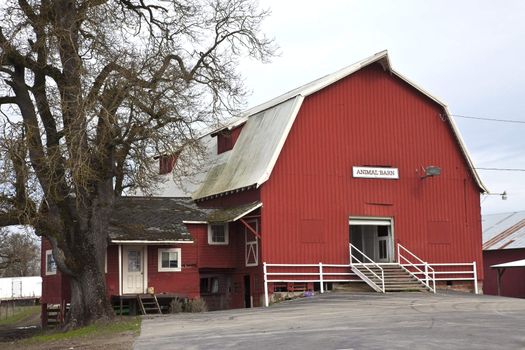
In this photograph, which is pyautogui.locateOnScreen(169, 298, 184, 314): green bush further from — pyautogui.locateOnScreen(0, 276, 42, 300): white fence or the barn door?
pyautogui.locateOnScreen(0, 276, 42, 300): white fence

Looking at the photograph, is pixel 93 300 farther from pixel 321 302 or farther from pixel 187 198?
pixel 187 198

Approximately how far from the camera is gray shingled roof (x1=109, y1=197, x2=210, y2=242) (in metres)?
28.5

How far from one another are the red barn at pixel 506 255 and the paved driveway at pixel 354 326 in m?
18.8

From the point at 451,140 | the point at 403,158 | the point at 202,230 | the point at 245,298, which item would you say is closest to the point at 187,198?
the point at 202,230

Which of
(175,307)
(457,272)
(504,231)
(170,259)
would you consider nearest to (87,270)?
(175,307)

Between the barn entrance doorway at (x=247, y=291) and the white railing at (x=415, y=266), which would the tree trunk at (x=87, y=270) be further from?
the white railing at (x=415, y=266)

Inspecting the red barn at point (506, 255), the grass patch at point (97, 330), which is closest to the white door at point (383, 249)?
the red barn at point (506, 255)

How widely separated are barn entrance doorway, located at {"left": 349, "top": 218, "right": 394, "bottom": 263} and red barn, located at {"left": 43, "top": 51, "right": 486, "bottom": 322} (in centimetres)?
5

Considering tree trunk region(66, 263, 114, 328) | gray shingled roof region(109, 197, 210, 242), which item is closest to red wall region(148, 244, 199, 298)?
gray shingled roof region(109, 197, 210, 242)

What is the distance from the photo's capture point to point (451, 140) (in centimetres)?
3312

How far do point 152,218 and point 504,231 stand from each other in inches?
1034

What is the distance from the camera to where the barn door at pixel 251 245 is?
29.6 m

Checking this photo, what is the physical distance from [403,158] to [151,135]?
537 inches

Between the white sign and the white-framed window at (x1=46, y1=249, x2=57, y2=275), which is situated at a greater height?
the white sign
